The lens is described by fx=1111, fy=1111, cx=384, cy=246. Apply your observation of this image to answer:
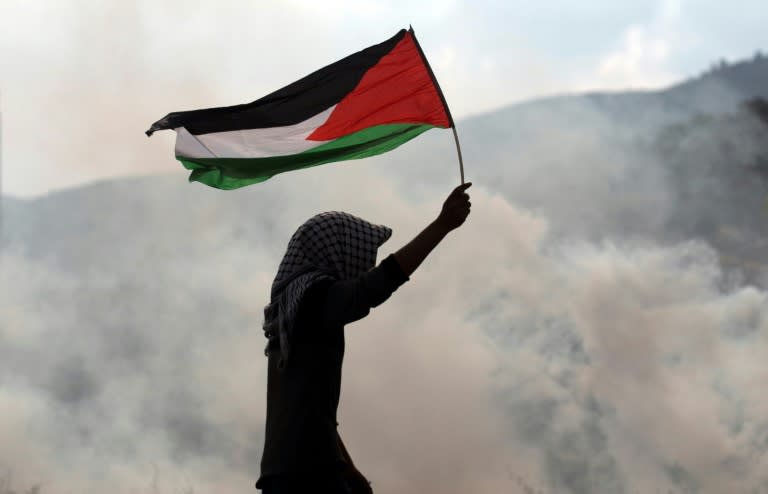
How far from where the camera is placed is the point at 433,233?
108 inches

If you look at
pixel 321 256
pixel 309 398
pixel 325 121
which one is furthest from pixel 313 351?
pixel 325 121

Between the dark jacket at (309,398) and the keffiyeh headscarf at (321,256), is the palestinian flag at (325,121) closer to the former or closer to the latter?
the keffiyeh headscarf at (321,256)

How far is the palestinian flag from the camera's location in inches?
149

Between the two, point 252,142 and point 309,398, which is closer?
point 309,398

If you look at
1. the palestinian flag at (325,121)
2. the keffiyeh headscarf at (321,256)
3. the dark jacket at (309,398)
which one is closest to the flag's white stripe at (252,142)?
the palestinian flag at (325,121)

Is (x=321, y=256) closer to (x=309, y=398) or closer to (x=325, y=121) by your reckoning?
(x=309, y=398)

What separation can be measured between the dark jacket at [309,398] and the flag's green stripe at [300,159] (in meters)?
1.00

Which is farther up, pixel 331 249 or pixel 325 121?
pixel 325 121

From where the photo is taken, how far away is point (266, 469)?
293cm

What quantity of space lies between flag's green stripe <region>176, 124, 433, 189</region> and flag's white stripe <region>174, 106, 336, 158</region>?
3 cm

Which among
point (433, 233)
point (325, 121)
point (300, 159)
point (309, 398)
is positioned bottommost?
point (309, 398)

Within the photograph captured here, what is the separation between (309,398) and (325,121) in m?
1.28

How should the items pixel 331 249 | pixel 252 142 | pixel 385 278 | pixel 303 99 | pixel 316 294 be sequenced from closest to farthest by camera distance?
pixel 385 278, pixel 316 294, pixel 331 249, pixel 252 142, pixel 303 99

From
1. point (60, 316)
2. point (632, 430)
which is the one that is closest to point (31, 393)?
point (60, 316)
